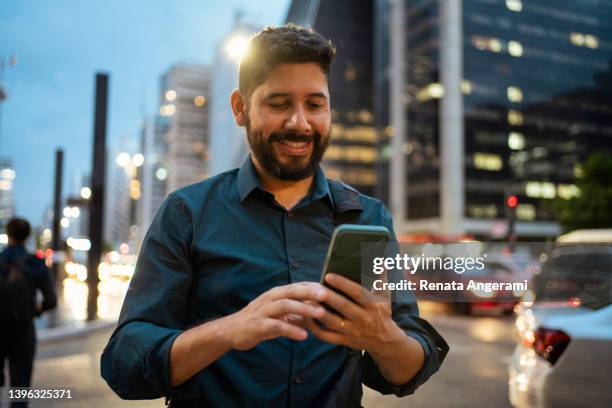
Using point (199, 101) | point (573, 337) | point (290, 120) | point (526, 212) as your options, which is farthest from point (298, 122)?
point (199, 101)

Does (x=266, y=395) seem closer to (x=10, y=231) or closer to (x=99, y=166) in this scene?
(x=10, y=231)

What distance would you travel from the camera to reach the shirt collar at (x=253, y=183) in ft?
5.64

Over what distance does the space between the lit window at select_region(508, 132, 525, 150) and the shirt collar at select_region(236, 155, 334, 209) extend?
227 feet

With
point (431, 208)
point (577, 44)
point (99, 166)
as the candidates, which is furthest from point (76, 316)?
point (577, 44)

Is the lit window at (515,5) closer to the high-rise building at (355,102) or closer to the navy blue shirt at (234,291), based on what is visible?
the high-rise building at (355,102)

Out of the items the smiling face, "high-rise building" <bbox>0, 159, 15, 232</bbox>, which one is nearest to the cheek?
the smiling face

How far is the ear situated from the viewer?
1.78 m

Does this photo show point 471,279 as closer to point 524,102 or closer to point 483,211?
point 483,211

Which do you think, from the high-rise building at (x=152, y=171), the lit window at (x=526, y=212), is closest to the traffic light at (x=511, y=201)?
the lit window at (x=526, y=212)

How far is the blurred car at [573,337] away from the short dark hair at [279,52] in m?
1.97

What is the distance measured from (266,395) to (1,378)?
13.2 feet

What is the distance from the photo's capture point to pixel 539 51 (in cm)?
6531

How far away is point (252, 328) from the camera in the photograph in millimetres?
1268

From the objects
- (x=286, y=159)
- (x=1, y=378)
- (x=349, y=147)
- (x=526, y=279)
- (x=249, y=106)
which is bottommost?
(x=1, y=378)
